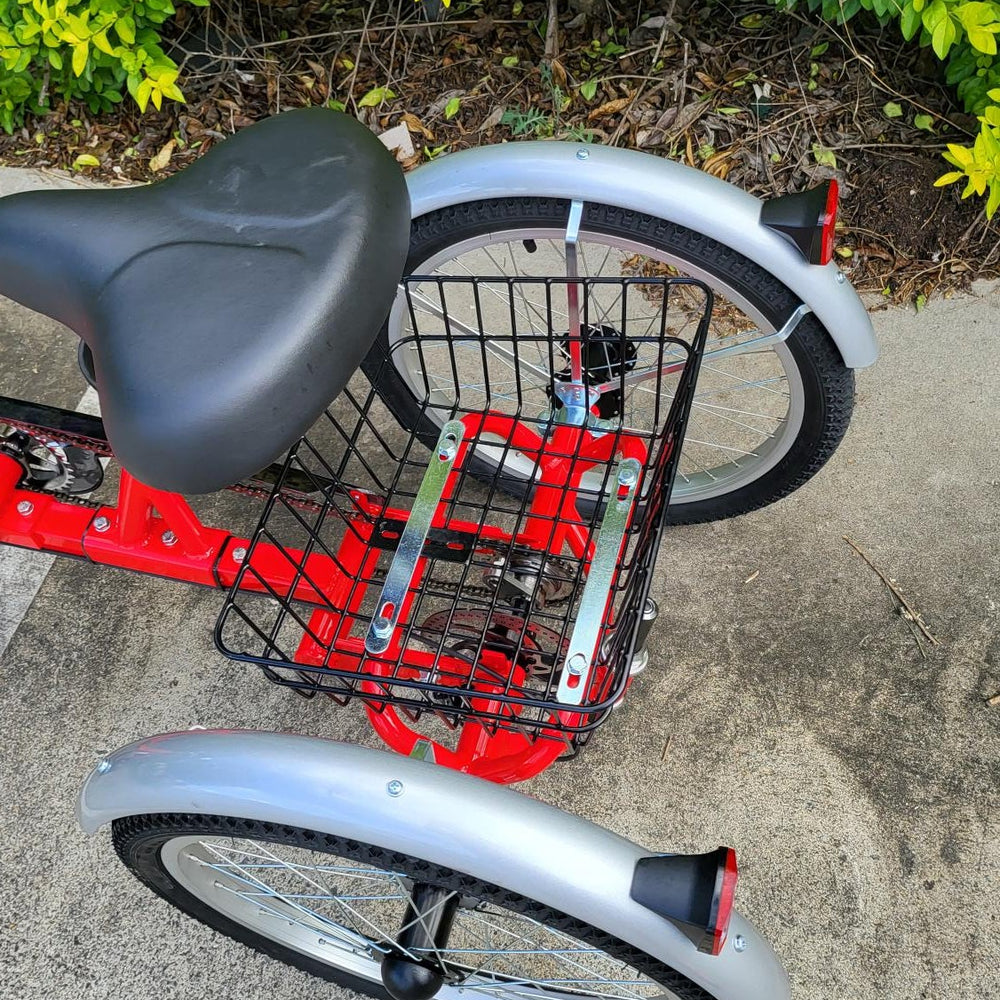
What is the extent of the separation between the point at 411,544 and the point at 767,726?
89 cm

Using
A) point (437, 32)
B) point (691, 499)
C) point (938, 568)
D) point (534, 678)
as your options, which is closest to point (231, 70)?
point (437, 32)

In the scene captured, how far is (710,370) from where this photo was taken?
221 cm

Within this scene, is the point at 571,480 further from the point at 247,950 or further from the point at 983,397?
the point at 983,397

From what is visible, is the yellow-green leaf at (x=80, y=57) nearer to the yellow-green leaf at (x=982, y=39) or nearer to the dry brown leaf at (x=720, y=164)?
the dry brown leaf at (x=720, y=164)

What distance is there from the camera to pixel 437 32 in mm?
2775

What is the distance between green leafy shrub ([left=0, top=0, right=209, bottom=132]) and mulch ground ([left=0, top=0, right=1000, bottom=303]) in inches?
3.6

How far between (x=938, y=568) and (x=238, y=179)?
154 centimetres

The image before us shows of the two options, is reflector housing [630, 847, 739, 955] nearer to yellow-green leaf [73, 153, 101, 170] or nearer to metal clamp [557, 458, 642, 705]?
metal clamp [557, 458, 642, 705]

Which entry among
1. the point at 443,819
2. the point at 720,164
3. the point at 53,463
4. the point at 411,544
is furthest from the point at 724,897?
the point at 720,164

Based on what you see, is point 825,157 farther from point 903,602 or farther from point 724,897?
point 724,897

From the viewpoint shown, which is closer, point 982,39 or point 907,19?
point 982,39

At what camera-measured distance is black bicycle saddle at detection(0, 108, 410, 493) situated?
3.03 feet

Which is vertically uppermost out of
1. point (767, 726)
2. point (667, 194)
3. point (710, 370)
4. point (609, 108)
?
point (667, 194)

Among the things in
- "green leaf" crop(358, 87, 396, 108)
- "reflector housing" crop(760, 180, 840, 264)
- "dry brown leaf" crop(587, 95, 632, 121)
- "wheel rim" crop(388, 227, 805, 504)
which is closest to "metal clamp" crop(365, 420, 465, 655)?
"wheel rim" crop(388, 227, 805, 504)
